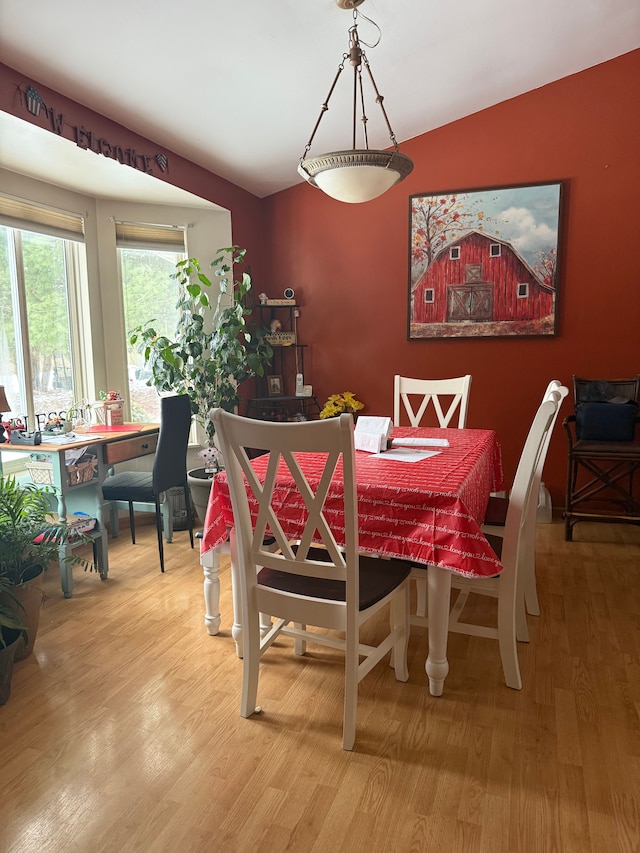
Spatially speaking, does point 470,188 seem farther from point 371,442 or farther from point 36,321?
point 36,321

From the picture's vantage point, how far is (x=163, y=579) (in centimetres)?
322

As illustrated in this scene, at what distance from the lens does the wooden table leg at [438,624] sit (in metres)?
2.01

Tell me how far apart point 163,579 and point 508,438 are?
254 cm

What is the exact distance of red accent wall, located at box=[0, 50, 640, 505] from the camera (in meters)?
3.85

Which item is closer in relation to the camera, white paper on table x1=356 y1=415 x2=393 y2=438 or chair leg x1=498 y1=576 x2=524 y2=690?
chair leg x1=498 y1=576 x2=524 y2=690

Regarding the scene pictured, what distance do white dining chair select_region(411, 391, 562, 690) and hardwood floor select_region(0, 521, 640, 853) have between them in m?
0.19

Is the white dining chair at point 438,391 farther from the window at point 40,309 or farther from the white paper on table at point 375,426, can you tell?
the window at point 40,309

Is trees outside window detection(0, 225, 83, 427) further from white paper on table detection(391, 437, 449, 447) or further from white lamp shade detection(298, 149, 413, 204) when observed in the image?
white paper on table detection(391, 437, 449, 447)

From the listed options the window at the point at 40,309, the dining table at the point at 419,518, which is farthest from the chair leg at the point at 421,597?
the window at the point at 40,309

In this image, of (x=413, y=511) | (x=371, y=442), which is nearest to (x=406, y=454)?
(x=371, y=442)

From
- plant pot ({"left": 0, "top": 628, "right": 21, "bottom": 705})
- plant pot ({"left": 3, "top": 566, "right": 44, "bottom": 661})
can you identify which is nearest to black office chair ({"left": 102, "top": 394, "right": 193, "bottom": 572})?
plant pot ({"left": 3, "top": 566, "right": 44, "bottom": 661})

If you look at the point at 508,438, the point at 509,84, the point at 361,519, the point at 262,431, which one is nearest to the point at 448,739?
the point at 361,519

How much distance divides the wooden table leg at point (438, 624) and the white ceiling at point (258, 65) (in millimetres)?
2403

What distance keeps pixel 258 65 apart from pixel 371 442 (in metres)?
1.97
